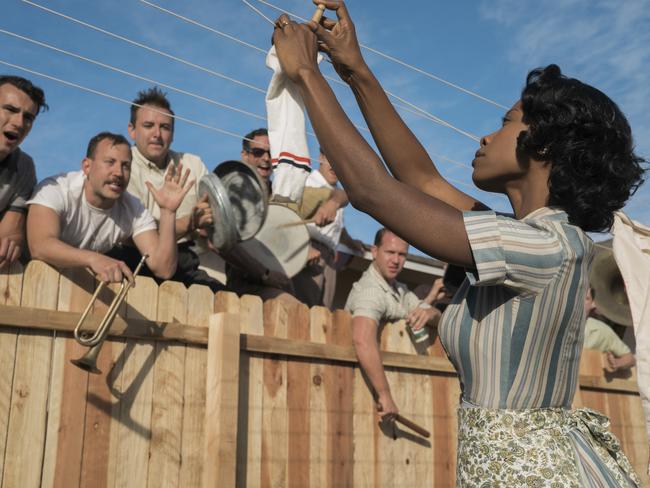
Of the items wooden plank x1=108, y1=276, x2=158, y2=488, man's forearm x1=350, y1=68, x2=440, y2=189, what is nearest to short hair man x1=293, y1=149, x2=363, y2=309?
wooden plank x1=108, y1=276, x2=158, y2=488

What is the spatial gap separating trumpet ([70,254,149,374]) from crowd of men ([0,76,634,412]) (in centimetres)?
11

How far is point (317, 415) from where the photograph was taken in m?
4.96

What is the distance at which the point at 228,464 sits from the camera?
4355 mm

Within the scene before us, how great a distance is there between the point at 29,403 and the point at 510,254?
116 inches

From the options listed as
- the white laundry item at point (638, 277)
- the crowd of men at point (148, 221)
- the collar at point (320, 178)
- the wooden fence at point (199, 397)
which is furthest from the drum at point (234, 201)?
the white laundry item at point (638, 277)

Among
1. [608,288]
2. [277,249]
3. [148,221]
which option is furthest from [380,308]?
[608,288]

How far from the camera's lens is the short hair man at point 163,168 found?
17.6 ft

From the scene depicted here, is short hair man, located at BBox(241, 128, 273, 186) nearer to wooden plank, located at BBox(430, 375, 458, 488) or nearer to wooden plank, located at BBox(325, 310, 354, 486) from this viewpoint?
wooden plank, located at BBox(325, 310, 354, 486)

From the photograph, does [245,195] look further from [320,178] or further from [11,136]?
[11,136]

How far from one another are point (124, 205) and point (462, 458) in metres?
3.58

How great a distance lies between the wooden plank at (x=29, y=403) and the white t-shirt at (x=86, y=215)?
23.7 inches

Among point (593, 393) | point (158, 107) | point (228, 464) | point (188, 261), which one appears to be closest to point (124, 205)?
point (188, 261)

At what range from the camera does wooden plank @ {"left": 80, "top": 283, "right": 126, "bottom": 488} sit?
4.00m

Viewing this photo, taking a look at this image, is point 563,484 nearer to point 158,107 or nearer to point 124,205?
point 124,205
